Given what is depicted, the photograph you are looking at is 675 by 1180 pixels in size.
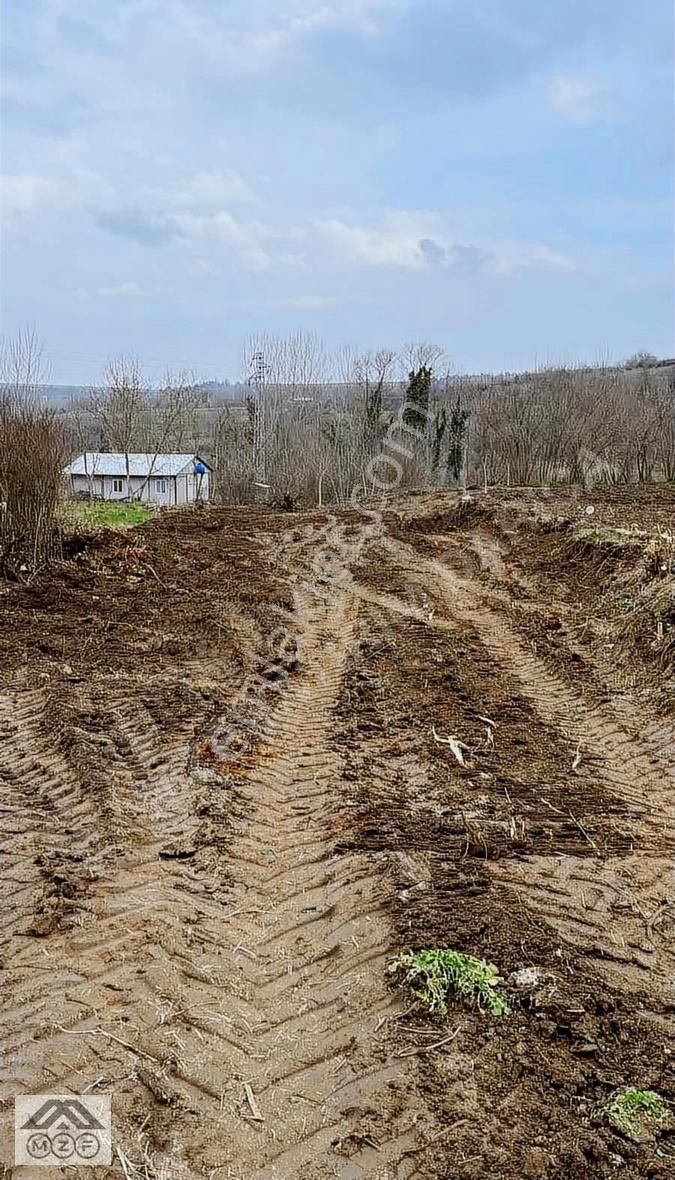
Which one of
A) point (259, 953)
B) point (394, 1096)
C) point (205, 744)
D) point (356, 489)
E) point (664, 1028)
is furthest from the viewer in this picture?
point (356, 489)

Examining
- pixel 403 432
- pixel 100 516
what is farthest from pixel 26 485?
pixel 403 432

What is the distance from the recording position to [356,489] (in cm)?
2758

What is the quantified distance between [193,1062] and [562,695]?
170 inches

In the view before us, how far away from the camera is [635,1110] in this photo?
2.38 metres

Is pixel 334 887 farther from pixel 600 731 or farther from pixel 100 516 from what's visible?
pixel 100 516

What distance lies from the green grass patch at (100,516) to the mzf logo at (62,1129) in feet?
28.6

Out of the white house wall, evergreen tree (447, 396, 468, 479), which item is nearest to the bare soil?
evergreen tree (447, 396, 468, 479)

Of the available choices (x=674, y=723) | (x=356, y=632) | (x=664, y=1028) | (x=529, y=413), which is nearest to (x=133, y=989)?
(x=664, y=1028)

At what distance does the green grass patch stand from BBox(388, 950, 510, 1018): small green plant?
28.0 ft

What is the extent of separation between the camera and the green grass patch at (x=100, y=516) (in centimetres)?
1073

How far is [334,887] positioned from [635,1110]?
1496 mm

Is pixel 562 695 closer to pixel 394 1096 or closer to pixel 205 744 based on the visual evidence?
pixel 205 744

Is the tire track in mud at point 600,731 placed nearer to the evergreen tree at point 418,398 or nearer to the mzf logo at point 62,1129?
the mzf logo at point 62,1129

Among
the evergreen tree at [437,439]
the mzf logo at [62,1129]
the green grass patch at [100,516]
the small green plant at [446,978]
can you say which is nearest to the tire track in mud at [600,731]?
the small green plant at [446,978]
